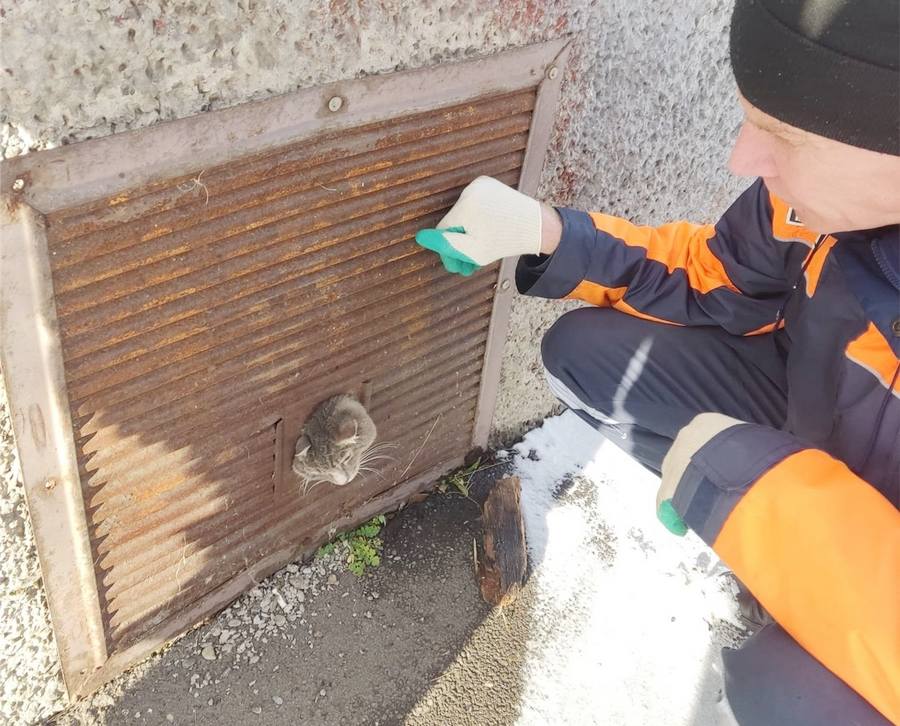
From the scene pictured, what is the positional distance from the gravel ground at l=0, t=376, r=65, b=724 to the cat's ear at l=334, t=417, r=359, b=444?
2.38 feet

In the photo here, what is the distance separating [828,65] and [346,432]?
135 centimetres

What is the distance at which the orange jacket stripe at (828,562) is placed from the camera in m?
1.49

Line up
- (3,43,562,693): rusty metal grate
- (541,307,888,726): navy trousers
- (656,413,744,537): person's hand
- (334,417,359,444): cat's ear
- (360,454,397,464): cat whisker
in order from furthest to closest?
(360,454,397,464): cat whisker → (541,307,888,726): navy trousers → (334,417,359,444): cat's ear → (656,413,744,537): person's hand → (3,43,562,693): rusty metal grate

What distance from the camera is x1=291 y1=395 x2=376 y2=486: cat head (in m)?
2.16

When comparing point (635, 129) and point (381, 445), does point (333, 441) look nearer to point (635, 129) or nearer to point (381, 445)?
point (381, 445)

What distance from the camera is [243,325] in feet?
6.12

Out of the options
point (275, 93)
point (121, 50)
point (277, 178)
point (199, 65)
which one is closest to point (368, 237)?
point (277, 178)

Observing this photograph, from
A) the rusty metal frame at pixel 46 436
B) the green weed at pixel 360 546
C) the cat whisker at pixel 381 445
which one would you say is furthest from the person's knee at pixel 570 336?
the rusty metal frame at pixel 46 436

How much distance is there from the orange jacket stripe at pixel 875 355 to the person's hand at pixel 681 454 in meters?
0.29

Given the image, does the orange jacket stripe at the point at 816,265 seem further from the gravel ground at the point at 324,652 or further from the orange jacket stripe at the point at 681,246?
the gravel ground at the point at 324,652

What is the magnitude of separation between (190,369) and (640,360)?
125 cm

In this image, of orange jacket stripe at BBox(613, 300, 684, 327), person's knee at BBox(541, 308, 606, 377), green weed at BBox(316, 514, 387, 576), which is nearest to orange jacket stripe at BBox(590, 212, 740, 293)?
orange jacket stripe at BBox(613, 300, 684, 327)

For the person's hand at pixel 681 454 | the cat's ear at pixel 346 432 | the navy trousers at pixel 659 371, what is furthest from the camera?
the navy trousers at pixel 659 371

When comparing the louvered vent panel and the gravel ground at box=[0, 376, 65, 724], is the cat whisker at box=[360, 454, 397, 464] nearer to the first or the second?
the louvered vent panel
